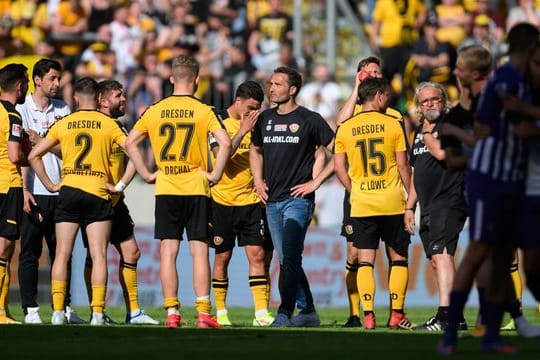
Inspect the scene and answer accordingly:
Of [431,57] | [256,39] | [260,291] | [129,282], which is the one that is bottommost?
[260,291]

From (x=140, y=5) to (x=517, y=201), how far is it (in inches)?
713

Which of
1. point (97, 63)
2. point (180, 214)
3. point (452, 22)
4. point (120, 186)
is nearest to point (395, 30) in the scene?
point (452, 22)

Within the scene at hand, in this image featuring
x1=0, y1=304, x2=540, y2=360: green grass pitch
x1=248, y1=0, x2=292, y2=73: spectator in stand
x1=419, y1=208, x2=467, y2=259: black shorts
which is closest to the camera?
x1=0, y1=304, x2=540, y2=360: green grass pitch

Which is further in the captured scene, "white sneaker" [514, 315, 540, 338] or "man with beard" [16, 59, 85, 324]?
"man with beard" [16, 59, 85, 324]

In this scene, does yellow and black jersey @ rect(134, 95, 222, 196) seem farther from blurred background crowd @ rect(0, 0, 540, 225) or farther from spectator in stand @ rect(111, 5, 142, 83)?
spectator in stand @ rect(111, 5, 142, 83)

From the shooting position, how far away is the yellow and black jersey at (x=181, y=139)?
548 inches

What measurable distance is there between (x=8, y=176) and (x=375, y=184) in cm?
374

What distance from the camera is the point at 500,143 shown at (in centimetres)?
1028

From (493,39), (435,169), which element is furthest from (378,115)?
(493,39)

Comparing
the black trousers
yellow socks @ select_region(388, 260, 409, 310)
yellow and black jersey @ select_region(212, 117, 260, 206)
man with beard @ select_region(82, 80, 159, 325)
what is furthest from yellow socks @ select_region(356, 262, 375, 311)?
the black trousers

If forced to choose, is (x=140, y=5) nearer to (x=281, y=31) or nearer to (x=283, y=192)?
(x=281, y=31)

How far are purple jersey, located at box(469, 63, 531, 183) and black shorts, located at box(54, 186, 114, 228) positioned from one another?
5193 mm

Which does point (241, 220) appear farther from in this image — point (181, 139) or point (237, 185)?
point (181, 139)

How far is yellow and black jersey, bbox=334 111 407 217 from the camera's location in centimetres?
1440
